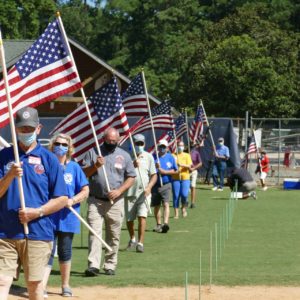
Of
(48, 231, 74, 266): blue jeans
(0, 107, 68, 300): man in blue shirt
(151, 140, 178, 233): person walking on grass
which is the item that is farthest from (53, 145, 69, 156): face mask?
(151, 140, 178, 233): person walking on grass

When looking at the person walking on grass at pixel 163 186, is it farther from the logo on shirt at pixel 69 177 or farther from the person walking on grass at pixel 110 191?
the logo on shirt at pixel 69 177

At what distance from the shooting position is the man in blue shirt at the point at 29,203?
823 cm

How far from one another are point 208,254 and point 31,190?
7883 millimetres

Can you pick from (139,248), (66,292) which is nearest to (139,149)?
(139,248)

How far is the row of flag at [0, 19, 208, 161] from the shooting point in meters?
10.8

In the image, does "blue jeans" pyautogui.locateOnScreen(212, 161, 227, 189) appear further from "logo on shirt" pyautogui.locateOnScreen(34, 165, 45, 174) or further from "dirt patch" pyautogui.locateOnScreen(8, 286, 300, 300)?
"logo on shirt" pyautogui.locateOnScreen(34, 165, 45, 174)

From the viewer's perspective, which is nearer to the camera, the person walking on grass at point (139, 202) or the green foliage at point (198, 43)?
the person walking on grass at point (139, 202)

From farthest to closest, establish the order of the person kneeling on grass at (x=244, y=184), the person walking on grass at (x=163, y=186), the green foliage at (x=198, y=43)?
1. the green foliage at (x=198, y=43)
2. the person kneeling on grass at (x=244, y=184)
3. the person walking on grass at (x=163, y=186)

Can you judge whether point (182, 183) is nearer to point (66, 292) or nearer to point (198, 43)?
point (66, 292)

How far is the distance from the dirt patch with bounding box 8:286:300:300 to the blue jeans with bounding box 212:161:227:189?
75.1 feet

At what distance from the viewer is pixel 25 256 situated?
8328 mm

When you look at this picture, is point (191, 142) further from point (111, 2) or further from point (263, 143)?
point (111, 2)

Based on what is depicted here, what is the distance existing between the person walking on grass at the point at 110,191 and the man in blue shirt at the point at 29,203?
487 centimetres

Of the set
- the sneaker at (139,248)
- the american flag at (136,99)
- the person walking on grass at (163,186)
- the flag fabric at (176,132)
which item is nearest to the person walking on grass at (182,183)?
the flag fabric at (176,132)
